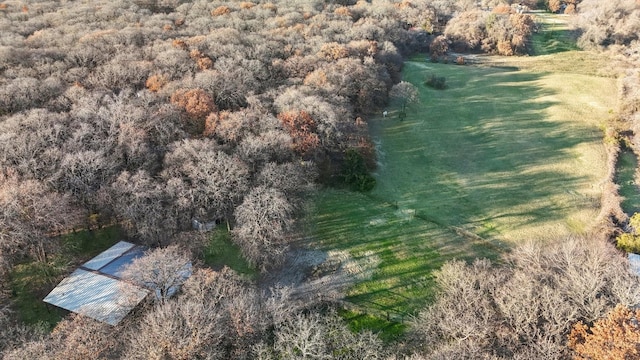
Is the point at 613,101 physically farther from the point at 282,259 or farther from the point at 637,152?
the point at 282,259

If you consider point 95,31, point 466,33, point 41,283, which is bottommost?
point 41,283

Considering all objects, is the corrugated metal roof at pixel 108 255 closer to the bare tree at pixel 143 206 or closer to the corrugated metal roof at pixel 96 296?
the corrugated metal roof at pixel 96 296

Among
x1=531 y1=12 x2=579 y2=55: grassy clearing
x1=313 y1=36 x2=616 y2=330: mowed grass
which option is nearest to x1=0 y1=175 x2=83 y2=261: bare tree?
x1=313 y1=36 x2=616 y2=330: mowed grass

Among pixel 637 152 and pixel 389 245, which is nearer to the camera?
pixel 389 245

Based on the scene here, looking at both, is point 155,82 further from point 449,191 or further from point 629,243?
point 629,243

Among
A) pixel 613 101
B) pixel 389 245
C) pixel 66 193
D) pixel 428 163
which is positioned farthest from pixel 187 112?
pixel 613 101

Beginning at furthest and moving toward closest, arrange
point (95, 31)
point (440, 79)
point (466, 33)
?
1. point (466, 33)
2. point (440, 79)
3. point (95, 31)

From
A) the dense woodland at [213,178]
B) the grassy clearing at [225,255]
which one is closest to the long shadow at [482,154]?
the dense woodland at [213,178]
